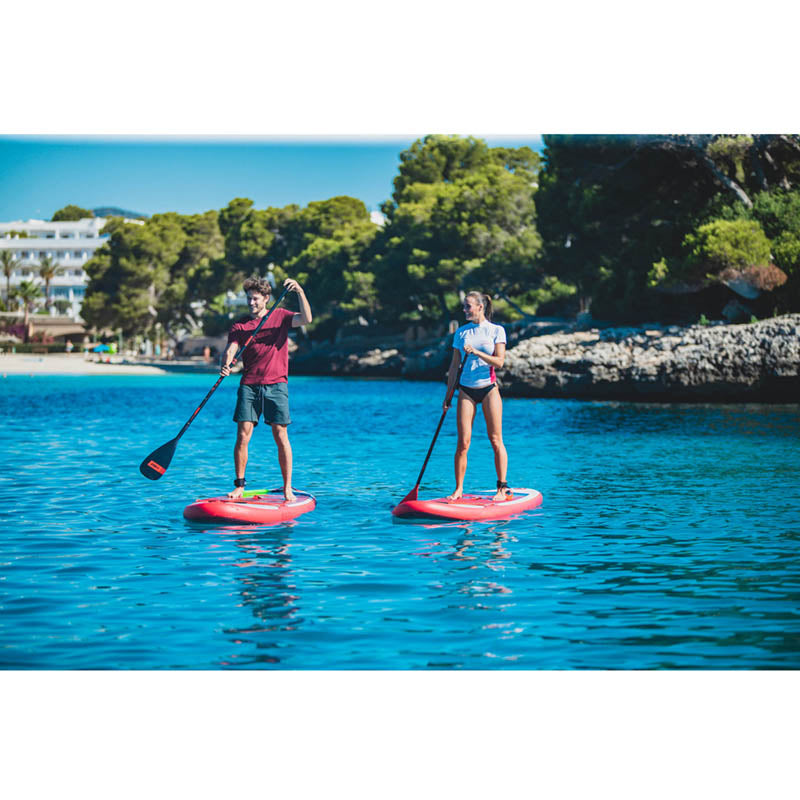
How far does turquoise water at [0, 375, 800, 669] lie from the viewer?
5340 millimetres

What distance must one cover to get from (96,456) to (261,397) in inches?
306

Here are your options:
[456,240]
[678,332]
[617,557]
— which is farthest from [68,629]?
[456,240]

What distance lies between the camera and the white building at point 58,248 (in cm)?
8938

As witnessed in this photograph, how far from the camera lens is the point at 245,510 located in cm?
863

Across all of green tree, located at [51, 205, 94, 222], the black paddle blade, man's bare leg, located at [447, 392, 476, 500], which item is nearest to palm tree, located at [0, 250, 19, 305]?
green tree, located at [51, 205, 94, 222]

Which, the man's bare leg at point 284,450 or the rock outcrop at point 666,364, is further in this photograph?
the rock outcrop at point 666,364

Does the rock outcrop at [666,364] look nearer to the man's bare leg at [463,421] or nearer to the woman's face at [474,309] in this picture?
the man's bare leg at [463,421]

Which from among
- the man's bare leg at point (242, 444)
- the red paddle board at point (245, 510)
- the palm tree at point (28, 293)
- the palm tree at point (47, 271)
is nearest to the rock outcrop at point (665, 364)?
the red paddle board at point (245, 510)

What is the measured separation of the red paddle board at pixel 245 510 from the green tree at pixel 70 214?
93194 mm

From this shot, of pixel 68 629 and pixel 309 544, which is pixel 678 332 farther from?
pixel 68 629

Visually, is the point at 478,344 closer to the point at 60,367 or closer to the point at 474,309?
the point at 474,309

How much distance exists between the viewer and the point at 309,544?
8094mm

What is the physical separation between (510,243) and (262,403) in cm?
4110

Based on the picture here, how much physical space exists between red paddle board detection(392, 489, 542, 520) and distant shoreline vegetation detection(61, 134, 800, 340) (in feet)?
62.8
